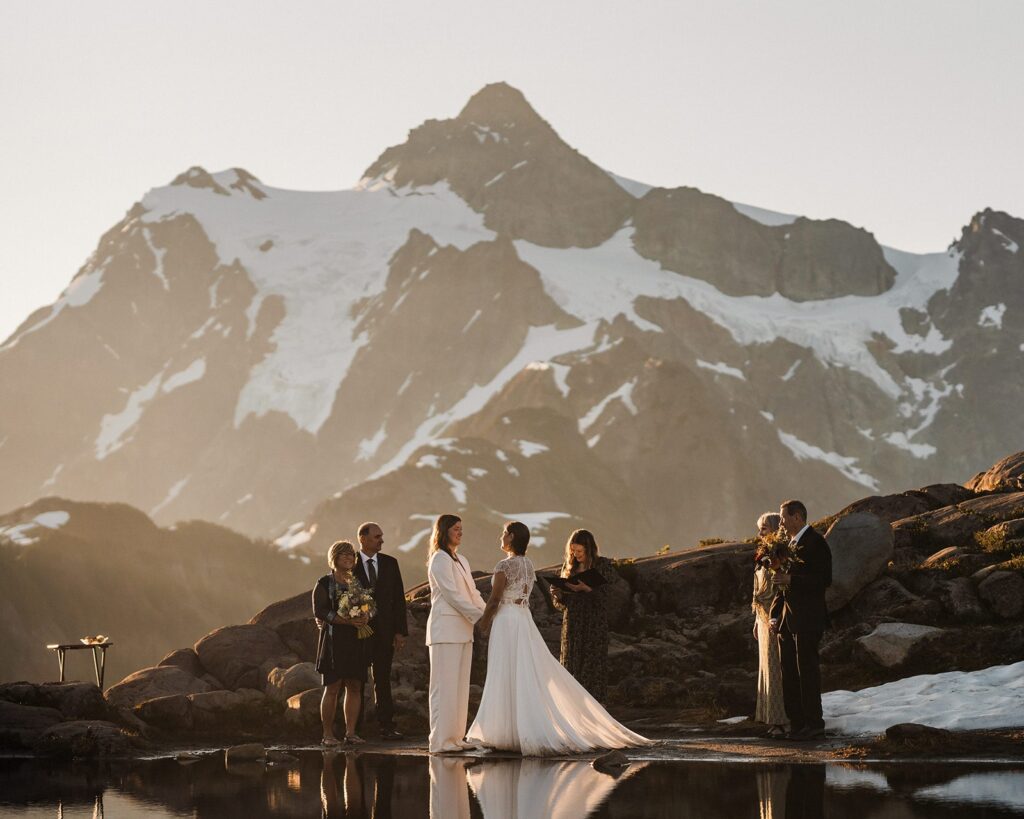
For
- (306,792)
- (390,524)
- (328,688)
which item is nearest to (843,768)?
(306,792)

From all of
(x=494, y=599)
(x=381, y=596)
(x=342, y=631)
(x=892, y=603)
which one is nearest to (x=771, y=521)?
(x=494, y=599)

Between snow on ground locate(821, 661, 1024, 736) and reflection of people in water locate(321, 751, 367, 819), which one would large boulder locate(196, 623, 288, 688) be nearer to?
reflection of people in water locate(321, 751, 367, 819)

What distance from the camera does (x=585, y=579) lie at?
17922mm

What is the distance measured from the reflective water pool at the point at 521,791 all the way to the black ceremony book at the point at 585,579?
2561mm

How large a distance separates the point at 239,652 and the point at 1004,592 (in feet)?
42.6

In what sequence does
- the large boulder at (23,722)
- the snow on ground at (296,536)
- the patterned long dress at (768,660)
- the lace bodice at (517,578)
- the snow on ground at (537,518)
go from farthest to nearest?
the snow on ground at (296,536) → the snow on ground at (537,518) → the large boulder at (23,722) → the patterned long dress at (768,660) → the lace bodice at (517,578)

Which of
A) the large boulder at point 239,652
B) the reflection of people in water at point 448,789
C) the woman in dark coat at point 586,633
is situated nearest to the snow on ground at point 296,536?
the large boulder at point 239,652

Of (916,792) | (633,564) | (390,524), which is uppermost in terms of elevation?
(390,524)

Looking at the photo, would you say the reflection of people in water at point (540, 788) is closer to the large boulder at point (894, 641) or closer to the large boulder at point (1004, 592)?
the large boulder at point (894, 641)

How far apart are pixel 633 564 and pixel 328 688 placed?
34.7 feet

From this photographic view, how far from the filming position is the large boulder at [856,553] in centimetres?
→ 2542

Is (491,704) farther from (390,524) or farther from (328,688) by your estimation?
(390,524)

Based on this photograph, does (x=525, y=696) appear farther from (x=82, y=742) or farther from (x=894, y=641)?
(x=894, y=641)

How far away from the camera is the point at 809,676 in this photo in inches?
688
